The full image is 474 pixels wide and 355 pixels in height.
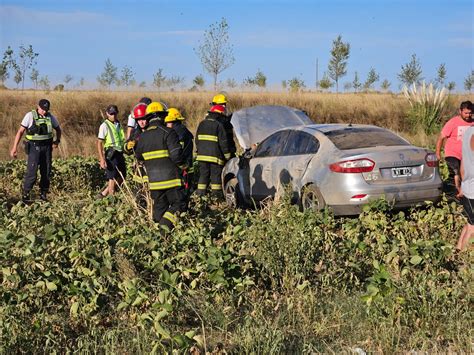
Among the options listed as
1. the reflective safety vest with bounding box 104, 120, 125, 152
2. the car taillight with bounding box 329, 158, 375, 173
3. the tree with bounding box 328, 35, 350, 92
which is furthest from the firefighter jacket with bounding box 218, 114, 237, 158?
the tree with bounding box 328, 35, 350, 92

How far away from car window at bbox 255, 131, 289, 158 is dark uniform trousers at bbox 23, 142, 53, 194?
365 cm

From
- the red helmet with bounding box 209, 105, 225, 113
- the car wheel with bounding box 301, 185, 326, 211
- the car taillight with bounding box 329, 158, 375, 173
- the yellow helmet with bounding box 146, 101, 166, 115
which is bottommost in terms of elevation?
the car wheel with bounding box 301, 185, 326, 211

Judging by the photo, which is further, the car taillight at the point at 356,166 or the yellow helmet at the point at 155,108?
the car taillight at the point at 356,166

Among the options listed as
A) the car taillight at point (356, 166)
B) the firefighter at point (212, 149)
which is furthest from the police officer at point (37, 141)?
the car taillight at point (356, 166)

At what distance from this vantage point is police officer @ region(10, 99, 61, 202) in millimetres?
11062

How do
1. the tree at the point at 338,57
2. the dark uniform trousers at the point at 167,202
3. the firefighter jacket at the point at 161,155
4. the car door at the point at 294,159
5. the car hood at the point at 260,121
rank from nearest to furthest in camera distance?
the firefighter jacket at the point at 161,155 → the dark uniform trousers at the point at 167,202 → the car door at the point at 294,159 → the car hood at the point at 260,121 → the tree at the point at 338,57

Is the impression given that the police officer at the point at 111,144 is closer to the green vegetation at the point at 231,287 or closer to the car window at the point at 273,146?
the car window at the point at 273,146

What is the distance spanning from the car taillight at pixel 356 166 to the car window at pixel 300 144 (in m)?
0.67

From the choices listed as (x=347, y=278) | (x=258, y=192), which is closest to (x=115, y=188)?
(x=258, y=192)

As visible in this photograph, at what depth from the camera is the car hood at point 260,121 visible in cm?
1191

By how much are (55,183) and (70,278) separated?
7201mm

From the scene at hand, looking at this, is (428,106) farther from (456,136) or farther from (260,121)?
(456,136)

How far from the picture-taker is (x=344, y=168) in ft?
27.4

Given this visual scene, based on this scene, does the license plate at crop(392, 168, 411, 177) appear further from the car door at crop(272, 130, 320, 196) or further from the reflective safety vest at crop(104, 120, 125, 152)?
the reflective safety vest at crop(104, 120, 125, 152)
